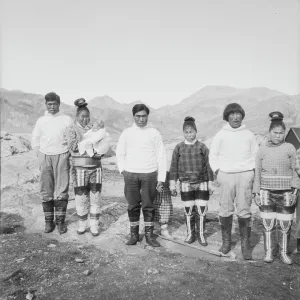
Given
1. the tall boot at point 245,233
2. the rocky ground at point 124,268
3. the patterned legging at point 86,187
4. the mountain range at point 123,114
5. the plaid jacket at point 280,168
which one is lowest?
the rocky ground at point 124,268

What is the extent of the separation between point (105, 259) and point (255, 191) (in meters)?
1.87

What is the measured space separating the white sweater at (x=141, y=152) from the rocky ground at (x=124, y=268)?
1003mm

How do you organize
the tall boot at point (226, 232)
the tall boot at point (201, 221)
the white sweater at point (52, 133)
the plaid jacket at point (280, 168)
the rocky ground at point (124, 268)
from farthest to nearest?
the white sweater at point (52, 133) → the tall boot at point (201, 221) → the tall boot at point (226, 232) → the plaid jacket at point (280, 168) → the rocky ground at point (124, 268)

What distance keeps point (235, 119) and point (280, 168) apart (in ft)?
2.43

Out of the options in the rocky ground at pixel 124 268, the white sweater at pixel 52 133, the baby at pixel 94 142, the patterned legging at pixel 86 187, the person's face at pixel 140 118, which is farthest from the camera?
the white sweater at pixel 52 133

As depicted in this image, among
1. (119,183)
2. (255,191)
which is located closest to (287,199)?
(255,191)

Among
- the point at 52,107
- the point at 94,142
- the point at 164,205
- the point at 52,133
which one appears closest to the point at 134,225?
the point at 164,205

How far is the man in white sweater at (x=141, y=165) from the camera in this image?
150 inches

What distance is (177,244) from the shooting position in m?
3.97

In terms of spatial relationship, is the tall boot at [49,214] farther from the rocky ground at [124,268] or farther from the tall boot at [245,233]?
the tall boot at [245,233]

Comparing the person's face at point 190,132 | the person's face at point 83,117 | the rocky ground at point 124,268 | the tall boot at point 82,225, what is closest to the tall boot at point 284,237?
the rocky ground at point 124,268

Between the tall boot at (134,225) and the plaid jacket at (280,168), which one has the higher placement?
the plaid jacket at (280,168)

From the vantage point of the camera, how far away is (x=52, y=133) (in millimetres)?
4258

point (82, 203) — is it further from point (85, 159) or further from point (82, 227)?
point (85, 159)
